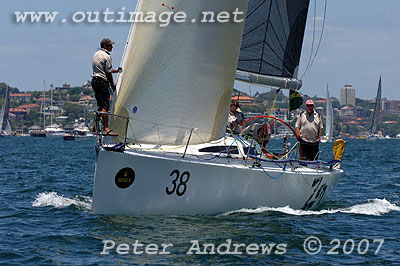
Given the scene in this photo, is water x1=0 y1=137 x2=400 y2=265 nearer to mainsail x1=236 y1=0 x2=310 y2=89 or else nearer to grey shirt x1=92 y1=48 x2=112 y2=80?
grey shirt x1=92 y1=48 x2=112 y2=80

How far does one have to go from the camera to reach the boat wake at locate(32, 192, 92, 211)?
11.6 m

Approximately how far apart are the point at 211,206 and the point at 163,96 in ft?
6.36

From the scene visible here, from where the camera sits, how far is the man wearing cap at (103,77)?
982 cm

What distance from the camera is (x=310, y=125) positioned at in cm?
1231

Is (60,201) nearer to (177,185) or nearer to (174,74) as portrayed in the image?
(177,185)

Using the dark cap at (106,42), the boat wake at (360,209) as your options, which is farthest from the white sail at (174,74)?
the boat wake at (360,209)

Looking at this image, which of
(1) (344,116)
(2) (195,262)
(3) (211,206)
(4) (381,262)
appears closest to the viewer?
(2) (195,262)

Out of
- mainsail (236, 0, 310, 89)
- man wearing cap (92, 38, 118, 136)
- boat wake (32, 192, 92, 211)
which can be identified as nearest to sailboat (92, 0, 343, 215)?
man wearing cap (92, 38, 118, 136)

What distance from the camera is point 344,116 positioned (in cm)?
17812

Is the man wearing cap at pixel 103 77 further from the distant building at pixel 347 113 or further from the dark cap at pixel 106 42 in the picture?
the distant building at pixel 347 113

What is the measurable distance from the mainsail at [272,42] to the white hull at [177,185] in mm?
3323

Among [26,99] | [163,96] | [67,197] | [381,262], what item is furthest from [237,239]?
[26,99]

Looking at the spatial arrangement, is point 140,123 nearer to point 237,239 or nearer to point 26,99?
point 237,239

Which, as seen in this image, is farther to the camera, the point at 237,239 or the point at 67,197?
the point at 67,197
